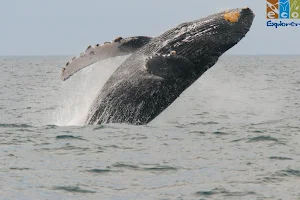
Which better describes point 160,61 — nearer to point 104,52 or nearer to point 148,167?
point 104,52

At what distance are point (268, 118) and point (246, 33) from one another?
769 centimetres

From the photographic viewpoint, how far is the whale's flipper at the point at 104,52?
1238 cm

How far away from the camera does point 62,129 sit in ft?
46.0

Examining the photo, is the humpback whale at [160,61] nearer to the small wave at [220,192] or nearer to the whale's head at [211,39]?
the whale's head at [211,39]

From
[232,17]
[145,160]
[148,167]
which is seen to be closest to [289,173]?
[148,167]

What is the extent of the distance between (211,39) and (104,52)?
2.31 m

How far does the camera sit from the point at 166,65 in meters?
11.7

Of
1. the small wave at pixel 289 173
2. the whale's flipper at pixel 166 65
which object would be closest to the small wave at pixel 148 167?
the small wave at pixel 289 173

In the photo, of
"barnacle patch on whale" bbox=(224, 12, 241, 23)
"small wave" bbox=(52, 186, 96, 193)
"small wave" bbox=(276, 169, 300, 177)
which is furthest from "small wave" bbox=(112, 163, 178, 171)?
"barnacle patch on whale" bbox=(224, 12, 241, 23)

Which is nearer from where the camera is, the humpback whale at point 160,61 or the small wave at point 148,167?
the small wave at point 148,167

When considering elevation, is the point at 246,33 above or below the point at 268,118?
above

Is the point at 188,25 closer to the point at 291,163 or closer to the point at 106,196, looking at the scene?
the point at 291,163

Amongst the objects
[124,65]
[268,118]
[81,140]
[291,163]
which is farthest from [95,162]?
[268,118]

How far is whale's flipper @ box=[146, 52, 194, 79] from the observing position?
11703mm
